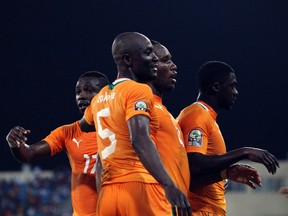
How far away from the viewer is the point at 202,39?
107ft

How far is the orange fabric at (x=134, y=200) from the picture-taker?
4.14 meters

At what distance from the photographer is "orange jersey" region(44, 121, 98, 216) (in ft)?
20.0

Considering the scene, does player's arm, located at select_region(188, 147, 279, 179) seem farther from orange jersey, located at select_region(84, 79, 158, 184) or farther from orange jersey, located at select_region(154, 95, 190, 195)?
orange jersey, located at select_region(84, 79, 158, 184)

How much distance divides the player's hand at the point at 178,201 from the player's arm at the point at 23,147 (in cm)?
215

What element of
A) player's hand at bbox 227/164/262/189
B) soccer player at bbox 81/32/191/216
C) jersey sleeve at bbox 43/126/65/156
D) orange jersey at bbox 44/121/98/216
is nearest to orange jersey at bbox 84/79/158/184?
soccer player at bbox 81/32/191/216

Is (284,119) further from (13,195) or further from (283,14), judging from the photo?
(13,195)

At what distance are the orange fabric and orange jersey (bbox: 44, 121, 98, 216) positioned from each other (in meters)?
1.86

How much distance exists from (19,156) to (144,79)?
1.89 meters

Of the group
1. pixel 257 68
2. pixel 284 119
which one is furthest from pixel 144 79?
pixel 284 119

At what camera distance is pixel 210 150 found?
215 inches

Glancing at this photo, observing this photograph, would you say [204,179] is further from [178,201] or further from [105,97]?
[178,201]

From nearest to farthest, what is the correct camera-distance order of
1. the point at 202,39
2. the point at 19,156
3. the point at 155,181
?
the point at 155,181 → the point at 19,156 → the point at 202,39

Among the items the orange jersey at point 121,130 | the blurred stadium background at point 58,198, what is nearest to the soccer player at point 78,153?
the orange jersey at point 121,130

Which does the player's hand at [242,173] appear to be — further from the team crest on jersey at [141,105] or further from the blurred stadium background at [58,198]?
the blurred stadium background at [58,198]
